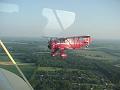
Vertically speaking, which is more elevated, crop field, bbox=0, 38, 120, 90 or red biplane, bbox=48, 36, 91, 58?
red biplane, bbox=48, 36, 91, 58

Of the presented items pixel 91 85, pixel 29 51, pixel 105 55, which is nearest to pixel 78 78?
pixel 91 85

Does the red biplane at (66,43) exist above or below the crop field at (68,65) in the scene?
above

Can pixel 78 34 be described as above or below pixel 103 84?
above

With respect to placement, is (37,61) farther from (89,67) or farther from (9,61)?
(89,67)

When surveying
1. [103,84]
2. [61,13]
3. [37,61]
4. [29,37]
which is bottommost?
[103,84]

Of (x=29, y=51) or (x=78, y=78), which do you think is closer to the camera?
(x=78, y=78)

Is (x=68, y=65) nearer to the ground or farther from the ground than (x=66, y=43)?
nearer to the ground
